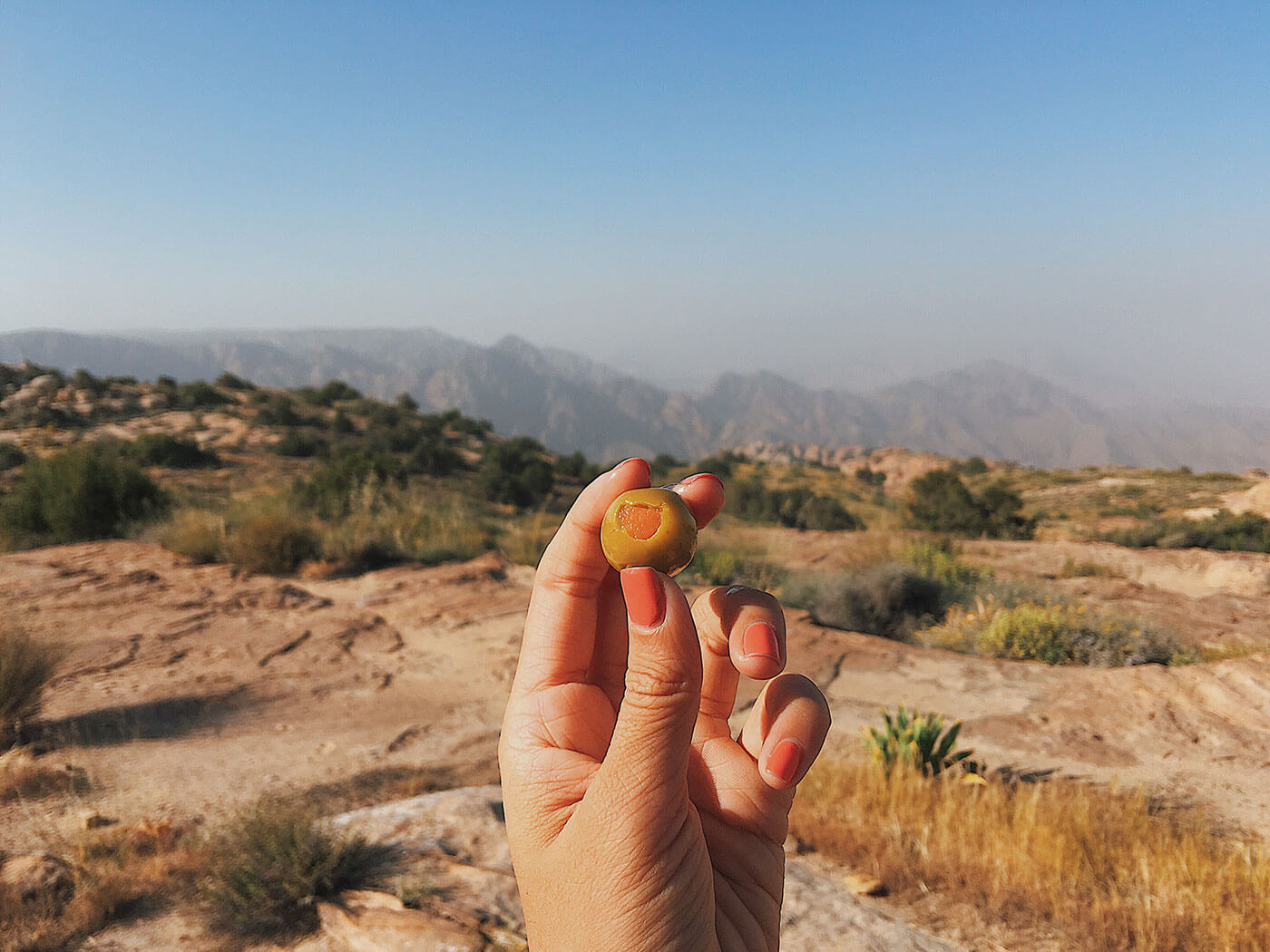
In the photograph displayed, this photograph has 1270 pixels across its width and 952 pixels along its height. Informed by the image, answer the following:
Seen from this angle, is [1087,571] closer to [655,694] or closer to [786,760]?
[786,760]

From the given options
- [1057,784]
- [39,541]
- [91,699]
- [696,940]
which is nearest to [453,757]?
[91,699]

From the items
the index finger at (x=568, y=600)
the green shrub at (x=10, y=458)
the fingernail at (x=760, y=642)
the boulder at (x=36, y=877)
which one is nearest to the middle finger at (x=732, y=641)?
the fingernail at (x=760, y=642)

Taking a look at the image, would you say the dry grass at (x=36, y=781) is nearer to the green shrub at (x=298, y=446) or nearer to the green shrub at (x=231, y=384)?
the green shrub at (x=298, y=446)

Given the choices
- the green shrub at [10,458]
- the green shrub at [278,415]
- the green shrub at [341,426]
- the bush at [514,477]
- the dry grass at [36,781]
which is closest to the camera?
the dry grass at [36,781]

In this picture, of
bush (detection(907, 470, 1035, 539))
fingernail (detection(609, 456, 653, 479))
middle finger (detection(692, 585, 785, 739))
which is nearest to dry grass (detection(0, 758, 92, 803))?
middle finger (detection(692, 585, 785, 739))

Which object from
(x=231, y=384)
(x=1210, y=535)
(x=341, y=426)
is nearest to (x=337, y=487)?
(x=1210, y=535)

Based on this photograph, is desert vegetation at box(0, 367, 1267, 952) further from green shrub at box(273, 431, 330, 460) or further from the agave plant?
green shrub at box(273, 431, 330, 460)
